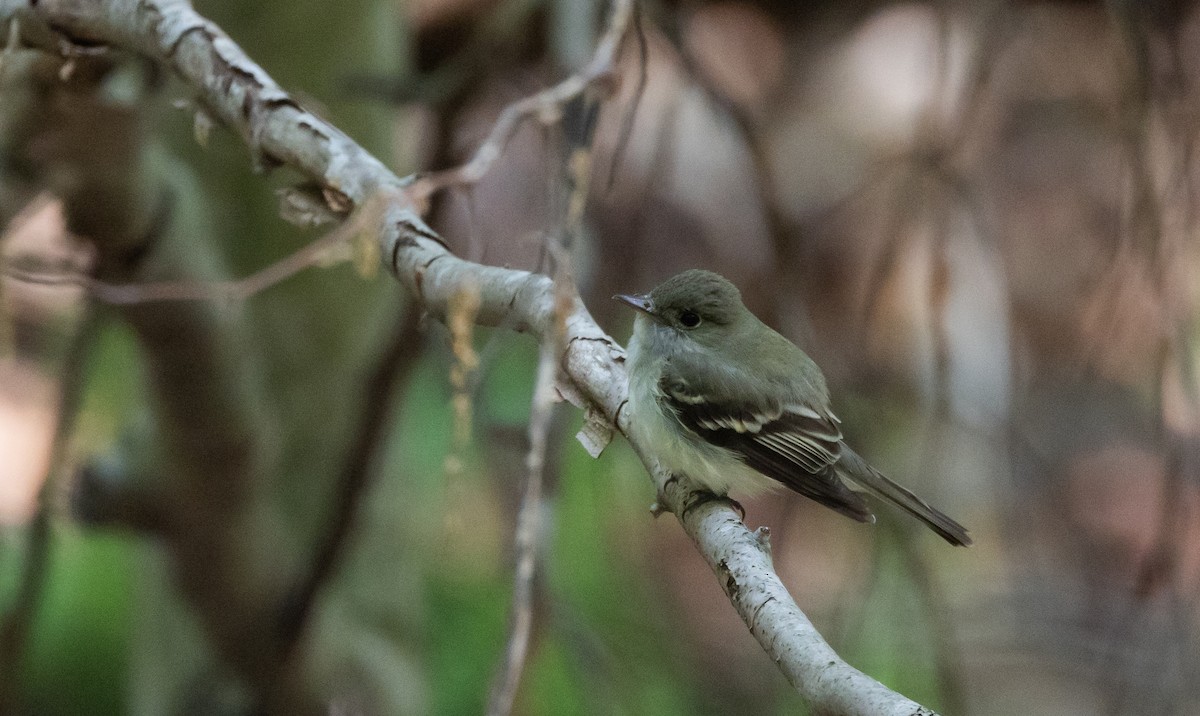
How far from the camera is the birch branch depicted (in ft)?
5.35

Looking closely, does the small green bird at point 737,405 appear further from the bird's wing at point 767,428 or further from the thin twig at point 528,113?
the thin twig at point 528,113

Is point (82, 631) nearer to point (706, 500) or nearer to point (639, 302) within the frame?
point (639, 302)

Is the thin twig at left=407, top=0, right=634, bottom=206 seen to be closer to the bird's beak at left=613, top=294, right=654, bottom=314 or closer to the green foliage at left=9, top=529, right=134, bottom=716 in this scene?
the bird's beak at left=613, top=294, right=654, bottom=314

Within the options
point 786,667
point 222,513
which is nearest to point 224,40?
point 786,667

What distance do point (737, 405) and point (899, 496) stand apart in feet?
1.43

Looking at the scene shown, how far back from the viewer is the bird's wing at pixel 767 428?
2740mm

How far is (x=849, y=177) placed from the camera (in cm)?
677

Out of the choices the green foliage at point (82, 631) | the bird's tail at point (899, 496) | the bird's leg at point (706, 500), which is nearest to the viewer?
the bird's leg at point (706, 500)

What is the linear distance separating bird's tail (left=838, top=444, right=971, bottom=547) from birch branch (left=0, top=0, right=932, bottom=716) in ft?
1.98

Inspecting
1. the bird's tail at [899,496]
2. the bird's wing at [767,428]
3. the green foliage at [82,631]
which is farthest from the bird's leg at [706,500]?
the green foliage at [82,631]

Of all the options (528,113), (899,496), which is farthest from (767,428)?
(528,113)

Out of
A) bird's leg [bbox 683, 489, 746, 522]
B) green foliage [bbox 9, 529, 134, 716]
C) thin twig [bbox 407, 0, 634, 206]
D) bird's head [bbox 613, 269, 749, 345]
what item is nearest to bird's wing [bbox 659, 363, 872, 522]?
bird's head [bbox 613, 269, 749, 345]

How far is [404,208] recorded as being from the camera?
199 cm

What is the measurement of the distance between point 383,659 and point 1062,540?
3.62m
